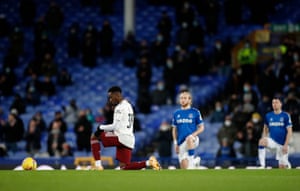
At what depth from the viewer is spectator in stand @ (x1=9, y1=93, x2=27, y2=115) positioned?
3097 cm

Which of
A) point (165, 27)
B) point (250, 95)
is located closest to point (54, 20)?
point (165, 27)

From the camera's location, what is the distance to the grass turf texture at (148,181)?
12305 millimetres

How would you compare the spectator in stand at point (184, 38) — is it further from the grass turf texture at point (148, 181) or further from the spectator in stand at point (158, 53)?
the grass turf texture at point (148, 181)

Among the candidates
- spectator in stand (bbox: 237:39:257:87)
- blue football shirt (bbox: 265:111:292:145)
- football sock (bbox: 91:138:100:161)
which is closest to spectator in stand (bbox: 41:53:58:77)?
spectator in stand (bbox: 237:39:257:87)

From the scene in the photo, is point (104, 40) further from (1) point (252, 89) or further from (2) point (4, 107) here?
(1) point (252, 89)

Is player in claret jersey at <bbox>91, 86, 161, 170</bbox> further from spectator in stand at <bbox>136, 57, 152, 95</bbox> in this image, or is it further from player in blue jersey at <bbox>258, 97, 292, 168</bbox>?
spectator in stand at <bbox>136, 57, 152, 95</bbox>

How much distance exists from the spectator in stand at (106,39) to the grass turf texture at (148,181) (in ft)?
61.2

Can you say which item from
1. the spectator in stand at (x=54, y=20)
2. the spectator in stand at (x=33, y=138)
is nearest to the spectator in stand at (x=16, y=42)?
the spectator in stand at (x=54, y=20)

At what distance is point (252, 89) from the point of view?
96.1 ft

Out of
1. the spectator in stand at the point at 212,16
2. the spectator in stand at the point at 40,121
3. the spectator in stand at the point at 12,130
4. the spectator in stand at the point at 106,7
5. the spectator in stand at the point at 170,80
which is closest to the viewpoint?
the spectator in stand at the point at 12,130

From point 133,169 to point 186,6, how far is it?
1798 centimetres

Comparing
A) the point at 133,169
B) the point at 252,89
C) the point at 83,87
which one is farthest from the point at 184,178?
the point at 83,87

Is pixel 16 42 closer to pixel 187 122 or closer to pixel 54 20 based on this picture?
pixel 54 20

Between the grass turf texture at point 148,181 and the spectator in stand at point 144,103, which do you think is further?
the spectator in stand at point 144,103
